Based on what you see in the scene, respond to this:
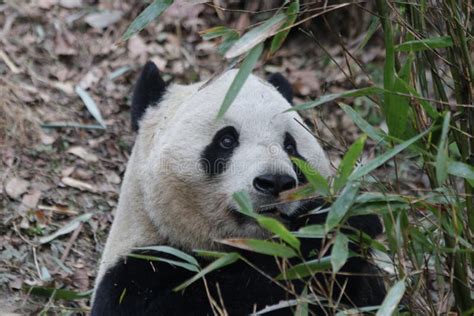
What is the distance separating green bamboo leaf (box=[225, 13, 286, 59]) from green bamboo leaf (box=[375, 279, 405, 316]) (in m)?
0.91

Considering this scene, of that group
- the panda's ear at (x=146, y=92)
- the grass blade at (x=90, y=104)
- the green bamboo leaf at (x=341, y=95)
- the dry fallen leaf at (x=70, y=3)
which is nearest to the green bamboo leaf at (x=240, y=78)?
the green bamboo leaf at (x=341, y=95)

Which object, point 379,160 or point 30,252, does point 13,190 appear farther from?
point 379,160

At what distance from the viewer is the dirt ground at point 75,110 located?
548 cm

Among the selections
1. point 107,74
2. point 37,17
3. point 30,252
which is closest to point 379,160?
point 30,252

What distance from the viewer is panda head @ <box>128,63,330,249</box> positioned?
4.00 m

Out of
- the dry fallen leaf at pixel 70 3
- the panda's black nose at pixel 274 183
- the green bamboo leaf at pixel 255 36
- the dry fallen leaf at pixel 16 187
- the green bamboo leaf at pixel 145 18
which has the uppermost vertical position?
the green bamboo leaf at pixel 145 18

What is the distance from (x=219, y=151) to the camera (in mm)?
4078

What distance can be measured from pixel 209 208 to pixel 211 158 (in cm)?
22

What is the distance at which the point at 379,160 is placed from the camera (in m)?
3.06

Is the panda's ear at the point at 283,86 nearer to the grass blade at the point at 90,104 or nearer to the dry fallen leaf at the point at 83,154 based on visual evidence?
the dry fallen leaf at the point at 83,154

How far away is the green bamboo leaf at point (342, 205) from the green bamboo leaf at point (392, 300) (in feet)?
0.92

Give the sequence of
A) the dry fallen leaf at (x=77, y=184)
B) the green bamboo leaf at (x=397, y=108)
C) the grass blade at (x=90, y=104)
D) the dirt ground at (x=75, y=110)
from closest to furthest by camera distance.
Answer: the green bamboo leaf at (x=397, y=108), the dirt ground at (x=75, y=110), the dry fallen leaf at (x=77, y=184), the grass blade at (x=90, y=104)

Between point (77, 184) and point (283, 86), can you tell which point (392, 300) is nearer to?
point (283, 86)

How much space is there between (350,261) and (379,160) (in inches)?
A: 39.2
